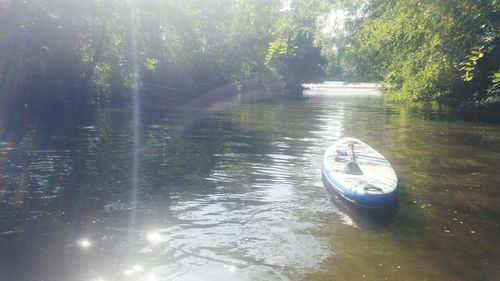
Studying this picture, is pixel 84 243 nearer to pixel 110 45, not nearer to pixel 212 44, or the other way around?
pixel 110 45

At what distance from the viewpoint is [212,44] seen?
48.1 meters

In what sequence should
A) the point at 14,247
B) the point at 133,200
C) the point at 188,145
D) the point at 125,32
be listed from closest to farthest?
the point at 14,247
the point at 133,200
the point at 188,145
the point at 125,32

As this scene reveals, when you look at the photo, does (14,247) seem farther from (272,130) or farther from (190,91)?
(190,91)

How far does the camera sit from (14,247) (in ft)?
20.0

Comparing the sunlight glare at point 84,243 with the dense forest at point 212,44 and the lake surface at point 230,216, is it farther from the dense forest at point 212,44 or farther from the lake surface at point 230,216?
the dense forest at point 212,44

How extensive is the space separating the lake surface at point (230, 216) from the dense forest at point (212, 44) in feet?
8.37

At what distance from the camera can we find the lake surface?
18.6 ft

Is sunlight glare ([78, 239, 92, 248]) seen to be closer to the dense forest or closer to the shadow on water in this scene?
the shadow on water

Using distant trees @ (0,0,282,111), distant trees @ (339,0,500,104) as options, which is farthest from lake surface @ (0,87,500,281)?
distant trees @ (0,0,282,111)

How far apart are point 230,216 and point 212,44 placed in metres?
42.3

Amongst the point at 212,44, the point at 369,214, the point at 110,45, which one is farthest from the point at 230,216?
the point at 212,44

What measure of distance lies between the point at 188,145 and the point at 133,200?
6582 mm

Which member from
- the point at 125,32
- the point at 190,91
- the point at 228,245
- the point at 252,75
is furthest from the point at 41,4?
the point at 252,75

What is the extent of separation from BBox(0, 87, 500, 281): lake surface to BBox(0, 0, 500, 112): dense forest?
2.55m
